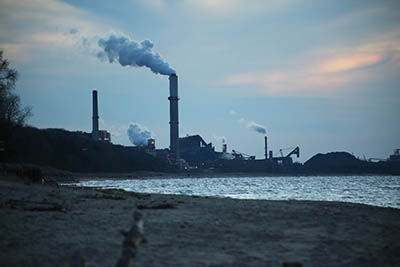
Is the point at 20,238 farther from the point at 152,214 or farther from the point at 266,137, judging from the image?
the point at 266,137

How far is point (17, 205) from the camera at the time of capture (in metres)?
12.3

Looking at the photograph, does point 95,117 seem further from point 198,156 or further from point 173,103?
point 198,156

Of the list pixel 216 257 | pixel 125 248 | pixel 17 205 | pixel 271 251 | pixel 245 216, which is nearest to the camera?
Result: pixel 125 248

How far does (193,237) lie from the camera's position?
30.4ft

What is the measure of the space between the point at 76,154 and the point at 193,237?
119 m

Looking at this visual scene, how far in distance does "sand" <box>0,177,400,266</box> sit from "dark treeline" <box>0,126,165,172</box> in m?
93.8

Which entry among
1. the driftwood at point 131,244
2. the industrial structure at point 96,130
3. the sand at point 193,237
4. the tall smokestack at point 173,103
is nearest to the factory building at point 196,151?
the industrial structure at point 96,130

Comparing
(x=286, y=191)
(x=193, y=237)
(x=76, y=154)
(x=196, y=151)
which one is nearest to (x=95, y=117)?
(x=76, y=154)

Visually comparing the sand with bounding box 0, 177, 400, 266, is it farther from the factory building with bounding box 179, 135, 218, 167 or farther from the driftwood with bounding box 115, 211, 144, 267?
the factory building with bounding box 179, 135, 218, 167

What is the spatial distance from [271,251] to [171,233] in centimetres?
226

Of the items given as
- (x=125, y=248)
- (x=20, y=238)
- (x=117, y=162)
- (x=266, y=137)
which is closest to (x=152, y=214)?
(x=20, y=238)

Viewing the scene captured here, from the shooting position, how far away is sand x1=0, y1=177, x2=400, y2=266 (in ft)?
24.1

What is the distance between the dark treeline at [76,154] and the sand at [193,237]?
93778 mm

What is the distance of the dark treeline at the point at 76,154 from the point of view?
362 feet
